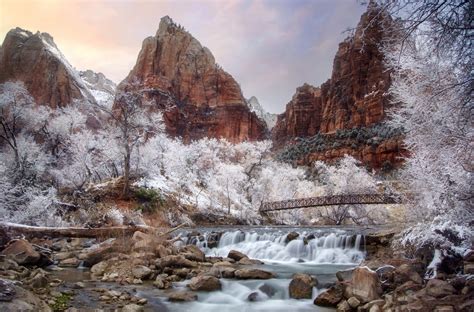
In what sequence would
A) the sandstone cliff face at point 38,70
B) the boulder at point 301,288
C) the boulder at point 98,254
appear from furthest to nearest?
the sandstone cliff face at point 38,70, the boulder at point 98,254, the boulder at point 301,288

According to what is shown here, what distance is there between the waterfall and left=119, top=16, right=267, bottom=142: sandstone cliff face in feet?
392

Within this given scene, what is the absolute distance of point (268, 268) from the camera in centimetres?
1548

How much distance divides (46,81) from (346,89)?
10502 cm

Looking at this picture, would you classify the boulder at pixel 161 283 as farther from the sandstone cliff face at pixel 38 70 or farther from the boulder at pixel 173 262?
the sandstone cliff face at pixel 38 70

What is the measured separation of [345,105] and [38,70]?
346 feet

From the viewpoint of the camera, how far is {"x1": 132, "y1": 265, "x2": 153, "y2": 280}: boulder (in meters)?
12.2

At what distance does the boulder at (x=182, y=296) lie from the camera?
1016 cm

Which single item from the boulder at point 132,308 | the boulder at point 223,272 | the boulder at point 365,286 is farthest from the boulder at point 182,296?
the boulder at point 365,286

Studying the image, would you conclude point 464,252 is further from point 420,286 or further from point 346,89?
point 346,89

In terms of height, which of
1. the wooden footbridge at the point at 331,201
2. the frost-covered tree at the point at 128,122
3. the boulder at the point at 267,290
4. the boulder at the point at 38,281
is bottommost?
the boulder at the point at 267,290

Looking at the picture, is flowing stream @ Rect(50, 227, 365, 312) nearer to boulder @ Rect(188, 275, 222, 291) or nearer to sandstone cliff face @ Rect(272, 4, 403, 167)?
boulder @ Rect(188, 275, 222, 291)

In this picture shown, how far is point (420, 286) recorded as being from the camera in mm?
8766

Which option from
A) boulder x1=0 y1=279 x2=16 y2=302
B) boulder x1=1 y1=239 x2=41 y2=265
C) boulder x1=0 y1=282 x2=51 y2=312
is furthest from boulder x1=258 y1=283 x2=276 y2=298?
boulder x1=1 y1=239 x2=41 y2=265

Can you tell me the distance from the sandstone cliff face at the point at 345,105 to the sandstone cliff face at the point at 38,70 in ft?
249
